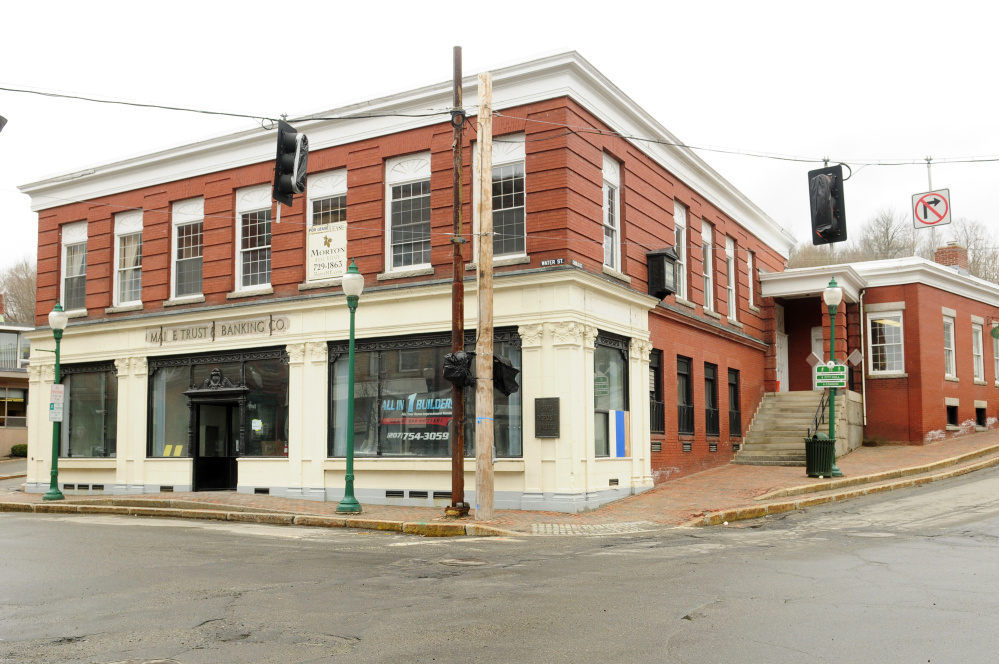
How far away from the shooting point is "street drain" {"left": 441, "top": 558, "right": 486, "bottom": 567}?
10.9 m

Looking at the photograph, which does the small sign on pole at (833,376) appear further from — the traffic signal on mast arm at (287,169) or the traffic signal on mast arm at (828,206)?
the traffic signal on mast arm at (287,169)

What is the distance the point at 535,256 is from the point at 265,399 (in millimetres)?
7861

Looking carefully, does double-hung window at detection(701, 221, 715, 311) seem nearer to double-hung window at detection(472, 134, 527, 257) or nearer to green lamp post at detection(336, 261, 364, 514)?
double-hung window at detection(472, 134, 527, 257)

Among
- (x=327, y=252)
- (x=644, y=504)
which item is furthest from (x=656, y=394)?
(x=327, y=252)

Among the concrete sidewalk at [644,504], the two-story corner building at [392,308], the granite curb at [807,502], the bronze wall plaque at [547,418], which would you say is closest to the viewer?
the concrete sidewalk at [644,504]

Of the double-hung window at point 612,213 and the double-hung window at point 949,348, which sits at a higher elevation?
the double-hung window at point 612,213

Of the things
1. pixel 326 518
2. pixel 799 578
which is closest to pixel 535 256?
pixel 326 518

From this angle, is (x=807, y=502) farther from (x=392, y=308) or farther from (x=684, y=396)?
(x=392, y=308)

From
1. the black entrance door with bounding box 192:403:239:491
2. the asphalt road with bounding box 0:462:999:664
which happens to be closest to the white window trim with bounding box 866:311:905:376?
the asphalt road with bounding box 0:462:999:664

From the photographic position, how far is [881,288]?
28859 mm

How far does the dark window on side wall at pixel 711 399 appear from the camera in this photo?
24.2 metres

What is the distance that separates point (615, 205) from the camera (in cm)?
2030

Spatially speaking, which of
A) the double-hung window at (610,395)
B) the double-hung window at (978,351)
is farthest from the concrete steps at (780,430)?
the double-hung window at (978,351)

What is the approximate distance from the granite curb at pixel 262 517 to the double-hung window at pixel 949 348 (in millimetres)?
20553
